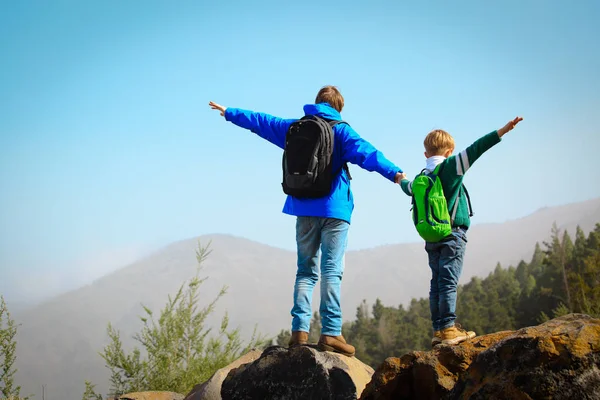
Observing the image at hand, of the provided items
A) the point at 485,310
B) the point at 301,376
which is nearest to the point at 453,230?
the point at 301,376

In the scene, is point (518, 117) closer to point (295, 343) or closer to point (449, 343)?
point (449, 343)

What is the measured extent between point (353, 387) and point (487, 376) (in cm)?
181

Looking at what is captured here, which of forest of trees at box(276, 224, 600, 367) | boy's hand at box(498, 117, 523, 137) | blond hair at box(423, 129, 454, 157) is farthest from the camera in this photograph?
forest of trees at box(276, 224, 600, 367)

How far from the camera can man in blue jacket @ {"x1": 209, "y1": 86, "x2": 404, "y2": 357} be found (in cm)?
572

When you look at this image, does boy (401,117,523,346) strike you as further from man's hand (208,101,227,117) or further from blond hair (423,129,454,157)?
man's hand (208,101,227,117)

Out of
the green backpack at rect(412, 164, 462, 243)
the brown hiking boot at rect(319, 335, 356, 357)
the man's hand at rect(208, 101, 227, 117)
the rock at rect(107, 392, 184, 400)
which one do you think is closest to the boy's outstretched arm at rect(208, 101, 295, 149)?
the man's hand at rect(208, 101, 227, 117)

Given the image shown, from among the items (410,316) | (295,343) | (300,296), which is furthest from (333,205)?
(410,316)

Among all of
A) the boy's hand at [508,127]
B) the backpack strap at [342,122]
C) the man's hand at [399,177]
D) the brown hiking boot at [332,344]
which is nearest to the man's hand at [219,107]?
the backpack strap at [342,122]

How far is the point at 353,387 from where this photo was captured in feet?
17.4

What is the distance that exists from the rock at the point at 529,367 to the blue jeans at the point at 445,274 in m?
0.79

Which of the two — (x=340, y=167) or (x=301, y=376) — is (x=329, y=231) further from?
(x=301, y=376)

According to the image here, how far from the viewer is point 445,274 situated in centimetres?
527

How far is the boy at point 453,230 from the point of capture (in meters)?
5.20

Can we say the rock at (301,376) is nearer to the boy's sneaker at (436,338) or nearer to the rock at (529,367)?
the boy's sneaker at (436,338)
